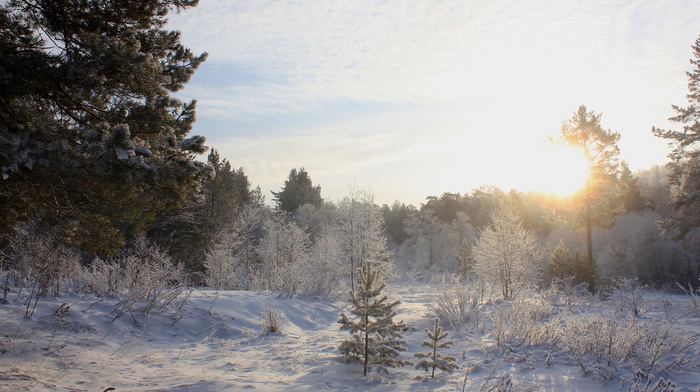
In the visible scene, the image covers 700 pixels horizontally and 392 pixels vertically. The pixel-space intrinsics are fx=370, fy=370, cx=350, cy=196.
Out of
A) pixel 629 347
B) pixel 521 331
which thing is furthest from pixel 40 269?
pixel 629 347

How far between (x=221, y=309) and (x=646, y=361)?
776cm

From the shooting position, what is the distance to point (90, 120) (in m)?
5.28

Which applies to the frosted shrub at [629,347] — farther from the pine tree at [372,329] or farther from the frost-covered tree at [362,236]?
the frost-covered tree at [362,236]

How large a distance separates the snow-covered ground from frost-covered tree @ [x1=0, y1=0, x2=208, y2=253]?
145 centimetres

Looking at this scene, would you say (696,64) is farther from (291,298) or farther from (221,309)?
(221,309)

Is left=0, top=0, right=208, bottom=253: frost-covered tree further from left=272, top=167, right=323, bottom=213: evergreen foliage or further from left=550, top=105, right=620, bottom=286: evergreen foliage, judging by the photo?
left=272, top=167, right=323, bottom=213: evergreen foliage

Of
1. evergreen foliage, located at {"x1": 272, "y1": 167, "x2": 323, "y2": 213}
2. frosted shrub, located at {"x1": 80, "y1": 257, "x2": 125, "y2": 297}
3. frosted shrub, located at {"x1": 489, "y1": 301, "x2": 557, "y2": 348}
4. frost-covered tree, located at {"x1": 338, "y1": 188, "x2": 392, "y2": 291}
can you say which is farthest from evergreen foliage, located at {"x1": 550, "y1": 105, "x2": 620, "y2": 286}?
evergreen foliage, located at {"x1": 272, "y1": 167, "x2": 323, "y2": 213}

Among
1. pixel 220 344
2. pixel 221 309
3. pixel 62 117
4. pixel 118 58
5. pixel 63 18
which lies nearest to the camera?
pixel 118 58

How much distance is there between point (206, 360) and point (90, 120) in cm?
386

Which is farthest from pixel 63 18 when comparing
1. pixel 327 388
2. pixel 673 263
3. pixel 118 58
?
pixel 673 263

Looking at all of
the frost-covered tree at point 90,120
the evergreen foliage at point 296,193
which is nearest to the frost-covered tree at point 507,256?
the frost-covered tree at point 90,120

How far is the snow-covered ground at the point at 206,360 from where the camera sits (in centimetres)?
414

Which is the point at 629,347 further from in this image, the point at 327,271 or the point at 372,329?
the point at 327,271

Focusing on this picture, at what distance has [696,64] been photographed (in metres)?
17.9
